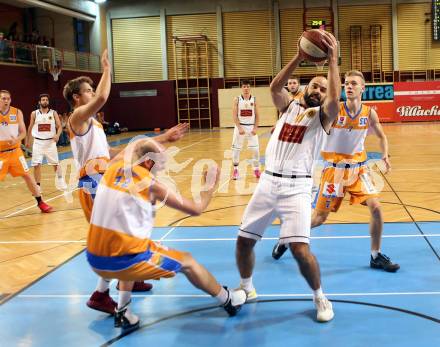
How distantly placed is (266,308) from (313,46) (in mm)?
2157

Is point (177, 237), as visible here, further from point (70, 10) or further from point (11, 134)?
point (70, 10)

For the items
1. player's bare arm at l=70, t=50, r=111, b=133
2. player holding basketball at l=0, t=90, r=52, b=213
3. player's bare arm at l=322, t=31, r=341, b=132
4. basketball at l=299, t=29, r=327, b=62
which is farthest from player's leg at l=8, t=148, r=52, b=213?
player's bare arm at l=322, t=31, r=341, b=132

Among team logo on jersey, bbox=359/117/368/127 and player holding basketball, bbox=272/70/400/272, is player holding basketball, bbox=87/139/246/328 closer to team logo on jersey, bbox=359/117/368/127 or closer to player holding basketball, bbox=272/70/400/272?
player holding basketball, bbox=272/70/400/272

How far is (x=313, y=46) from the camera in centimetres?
411

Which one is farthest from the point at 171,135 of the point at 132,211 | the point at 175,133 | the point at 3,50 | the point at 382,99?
the point at 382,99

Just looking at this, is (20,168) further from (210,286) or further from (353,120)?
(210,286)

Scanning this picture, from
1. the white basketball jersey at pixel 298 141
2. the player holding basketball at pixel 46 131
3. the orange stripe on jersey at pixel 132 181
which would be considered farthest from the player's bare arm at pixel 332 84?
the player holding basketball at pixel 46 131

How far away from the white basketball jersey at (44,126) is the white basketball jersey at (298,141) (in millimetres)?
7839

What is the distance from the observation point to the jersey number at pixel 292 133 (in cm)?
423

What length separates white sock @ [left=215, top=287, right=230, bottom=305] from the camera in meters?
4.15

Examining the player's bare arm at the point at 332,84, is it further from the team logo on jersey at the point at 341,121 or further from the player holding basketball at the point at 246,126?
the player holding basketball at the point at 246,126

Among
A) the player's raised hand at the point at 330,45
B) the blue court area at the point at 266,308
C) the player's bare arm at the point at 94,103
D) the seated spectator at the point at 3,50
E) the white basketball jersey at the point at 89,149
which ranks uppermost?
the seated spectator at the point at 3,50

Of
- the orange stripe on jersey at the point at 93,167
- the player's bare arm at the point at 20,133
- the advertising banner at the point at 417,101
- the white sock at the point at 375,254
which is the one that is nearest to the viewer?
the orange stripe on jersey at the point at 93,167

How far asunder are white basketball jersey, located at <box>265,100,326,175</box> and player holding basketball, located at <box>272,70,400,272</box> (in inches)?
50.1
